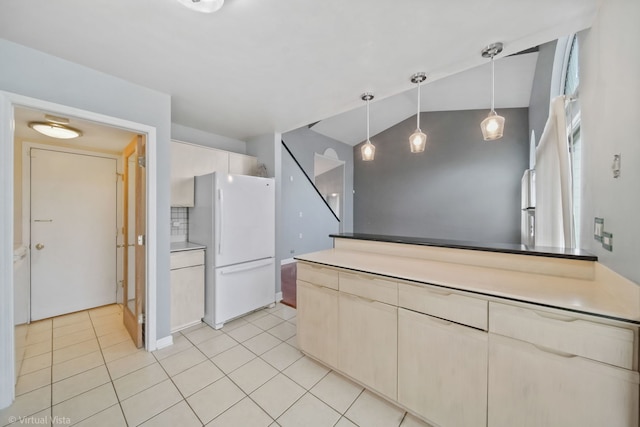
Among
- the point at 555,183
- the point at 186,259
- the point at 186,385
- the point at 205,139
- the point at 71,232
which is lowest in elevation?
the point at 186,385

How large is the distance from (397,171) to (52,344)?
21.9ft

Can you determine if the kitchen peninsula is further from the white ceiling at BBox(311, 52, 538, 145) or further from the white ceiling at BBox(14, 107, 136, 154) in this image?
the white ceiling at BBox(311, 52, 538, 145)

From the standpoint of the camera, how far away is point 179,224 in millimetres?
2973

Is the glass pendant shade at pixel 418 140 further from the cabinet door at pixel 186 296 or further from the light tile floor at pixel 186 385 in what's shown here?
the cabinet door at pixel 186 296

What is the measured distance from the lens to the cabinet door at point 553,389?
0.89 meters

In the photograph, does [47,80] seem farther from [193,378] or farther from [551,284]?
[551,284]

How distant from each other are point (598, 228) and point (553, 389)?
3.02 ft

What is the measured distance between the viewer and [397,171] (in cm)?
625

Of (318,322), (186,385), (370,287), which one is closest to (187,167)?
(186,385)

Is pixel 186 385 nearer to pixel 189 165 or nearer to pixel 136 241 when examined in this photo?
pixel 136 241

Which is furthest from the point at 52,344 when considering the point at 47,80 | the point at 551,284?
the point at 551,284

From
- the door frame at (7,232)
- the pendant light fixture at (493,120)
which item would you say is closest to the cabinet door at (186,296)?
the door frame at (7,232)

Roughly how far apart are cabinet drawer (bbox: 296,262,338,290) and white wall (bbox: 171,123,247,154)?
8.14 ft

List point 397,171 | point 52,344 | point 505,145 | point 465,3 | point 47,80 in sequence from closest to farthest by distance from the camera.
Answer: point 465,3
point 47,80
point 52,344
point 505,145
point 397,171
